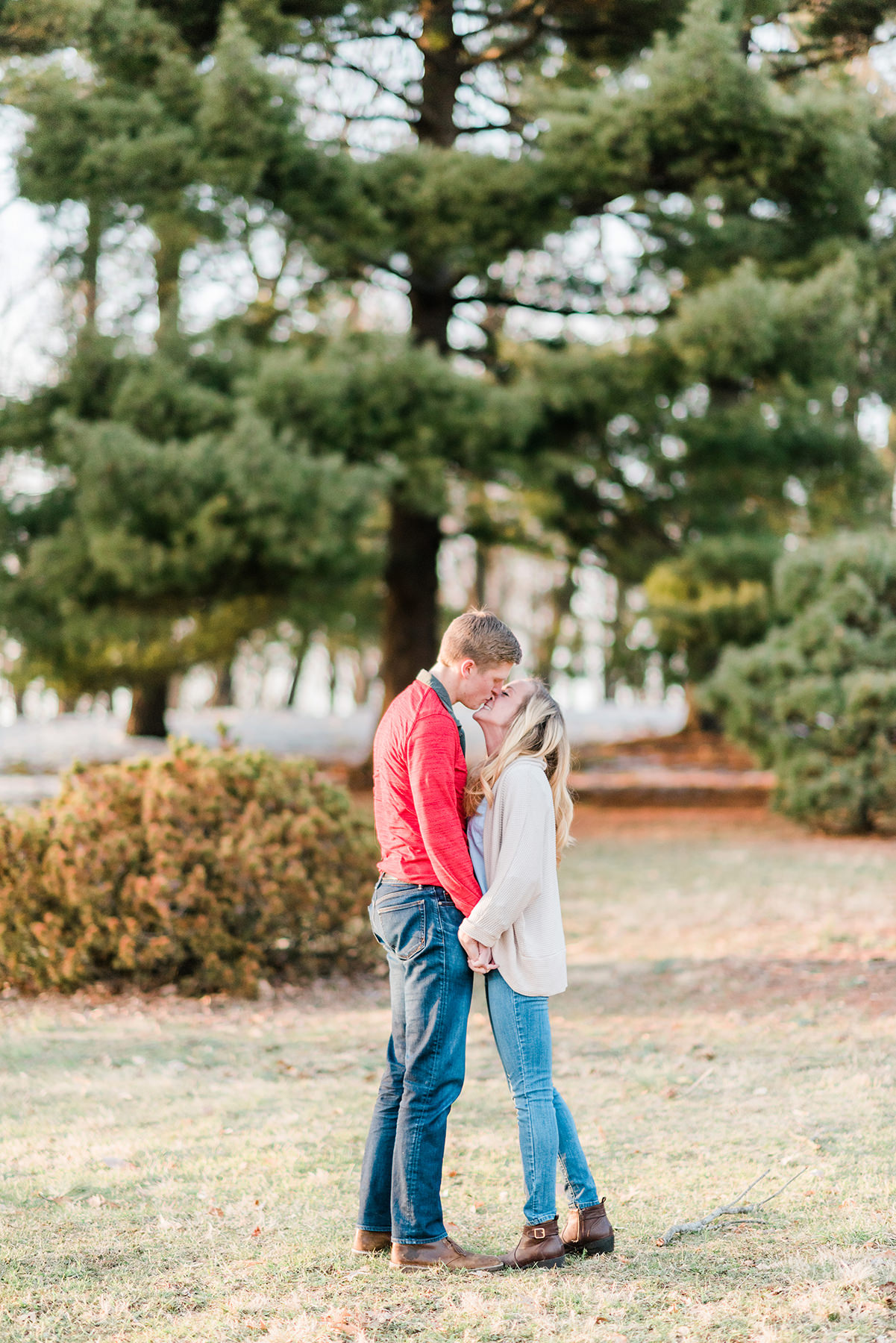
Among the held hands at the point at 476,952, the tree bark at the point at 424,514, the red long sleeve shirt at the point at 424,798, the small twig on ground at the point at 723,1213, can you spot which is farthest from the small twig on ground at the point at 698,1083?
the tree bark at the point at 424,514

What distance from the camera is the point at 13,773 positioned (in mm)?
15578

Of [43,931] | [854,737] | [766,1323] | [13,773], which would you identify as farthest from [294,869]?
[13,773]

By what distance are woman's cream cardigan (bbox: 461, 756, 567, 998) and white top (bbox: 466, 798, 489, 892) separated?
0.13ft

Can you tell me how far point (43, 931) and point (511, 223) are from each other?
797 centimetres

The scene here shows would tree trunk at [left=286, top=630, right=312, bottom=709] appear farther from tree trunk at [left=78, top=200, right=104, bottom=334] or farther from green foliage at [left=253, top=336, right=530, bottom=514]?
green foliage at [left=253, top=336, right=530, bottom=514]

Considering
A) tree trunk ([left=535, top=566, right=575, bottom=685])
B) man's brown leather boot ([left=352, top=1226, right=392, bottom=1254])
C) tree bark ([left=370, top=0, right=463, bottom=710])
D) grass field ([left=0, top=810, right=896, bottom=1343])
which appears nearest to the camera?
grass field ([left=0, top=810, right=896, bottom=1343])

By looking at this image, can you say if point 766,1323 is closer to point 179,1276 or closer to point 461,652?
point 179,1276

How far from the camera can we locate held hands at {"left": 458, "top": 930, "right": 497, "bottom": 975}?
306 centimetres

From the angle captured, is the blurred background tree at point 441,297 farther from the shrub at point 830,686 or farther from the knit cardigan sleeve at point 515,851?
the knit cardigan sleeve at point 515,851

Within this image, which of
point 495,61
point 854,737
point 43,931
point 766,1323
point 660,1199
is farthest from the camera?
point 495,61

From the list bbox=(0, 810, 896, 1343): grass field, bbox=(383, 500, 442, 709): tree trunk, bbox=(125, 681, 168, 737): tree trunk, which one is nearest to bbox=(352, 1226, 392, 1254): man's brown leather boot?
bbox=(0, 810, 896, 1343): grass field

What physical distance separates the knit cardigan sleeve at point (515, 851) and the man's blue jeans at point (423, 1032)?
0.11 m

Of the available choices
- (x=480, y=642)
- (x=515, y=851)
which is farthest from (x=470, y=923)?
(x=480, y=642)

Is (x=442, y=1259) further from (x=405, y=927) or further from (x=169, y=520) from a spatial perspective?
(x=169, y=520)
